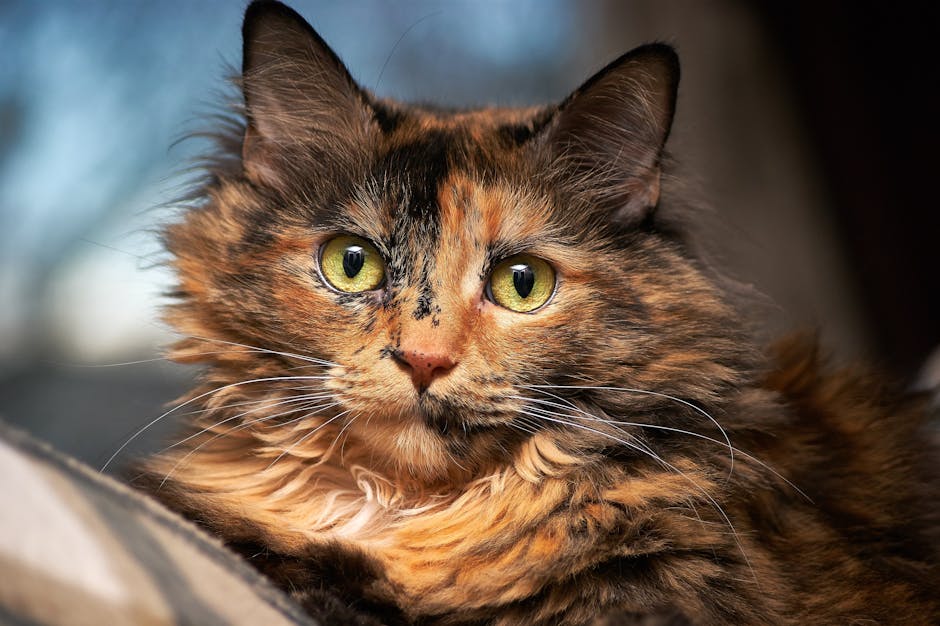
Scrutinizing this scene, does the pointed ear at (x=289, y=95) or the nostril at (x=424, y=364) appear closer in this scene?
the nostril at (x=424, y=364)

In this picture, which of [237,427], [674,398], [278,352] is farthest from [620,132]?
[237,427]

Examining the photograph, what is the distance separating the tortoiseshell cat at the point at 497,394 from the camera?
1.25 m

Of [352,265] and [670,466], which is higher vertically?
[352,265]

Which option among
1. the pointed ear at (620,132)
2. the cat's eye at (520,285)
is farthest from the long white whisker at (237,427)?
the pointed ear at (620,132)

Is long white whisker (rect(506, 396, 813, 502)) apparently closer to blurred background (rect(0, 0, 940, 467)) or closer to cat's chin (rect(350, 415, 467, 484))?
cat's chin (rect(350, 415, 467, 484))

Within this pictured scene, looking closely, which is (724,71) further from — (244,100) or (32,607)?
(32,607)

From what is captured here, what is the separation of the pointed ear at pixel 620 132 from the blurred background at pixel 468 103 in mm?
206

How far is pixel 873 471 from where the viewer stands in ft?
5.11

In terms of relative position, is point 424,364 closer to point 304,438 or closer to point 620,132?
point 304,438

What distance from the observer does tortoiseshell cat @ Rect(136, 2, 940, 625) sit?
1252 mm

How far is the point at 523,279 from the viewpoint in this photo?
1382mm

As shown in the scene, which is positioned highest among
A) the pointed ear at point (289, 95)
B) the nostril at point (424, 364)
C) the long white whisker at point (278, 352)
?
the pointed ear at point (289, 95)

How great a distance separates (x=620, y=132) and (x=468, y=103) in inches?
30.1

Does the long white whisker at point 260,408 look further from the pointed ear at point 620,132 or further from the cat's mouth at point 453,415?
the pointed ear at point 620,132
